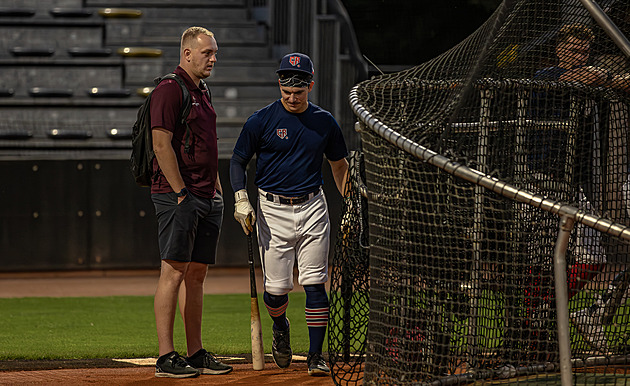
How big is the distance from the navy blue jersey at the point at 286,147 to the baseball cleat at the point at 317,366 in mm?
1142

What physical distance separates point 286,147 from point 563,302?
9.45 ft

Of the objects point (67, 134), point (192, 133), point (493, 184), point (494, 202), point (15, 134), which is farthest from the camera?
point (67, 134)

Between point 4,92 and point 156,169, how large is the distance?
1077cm

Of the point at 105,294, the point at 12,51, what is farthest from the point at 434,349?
the point at 12,51

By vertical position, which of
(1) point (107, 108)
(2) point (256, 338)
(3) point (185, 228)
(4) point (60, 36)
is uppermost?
(4) point (60, 36)

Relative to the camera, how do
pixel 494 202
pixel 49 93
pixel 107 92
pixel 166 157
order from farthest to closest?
pixel 107 92 → pixel 49 93 → pixel 166 157 → pixel 494 202

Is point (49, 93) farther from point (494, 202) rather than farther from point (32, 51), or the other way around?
point (494, 202)

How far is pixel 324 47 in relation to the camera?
47.5 ft

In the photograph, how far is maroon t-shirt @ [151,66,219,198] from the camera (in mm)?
6156

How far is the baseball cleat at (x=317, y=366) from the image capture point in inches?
247

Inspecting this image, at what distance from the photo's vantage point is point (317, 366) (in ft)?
20.6

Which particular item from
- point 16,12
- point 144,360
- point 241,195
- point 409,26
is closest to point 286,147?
point 241,195

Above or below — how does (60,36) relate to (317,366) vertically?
above

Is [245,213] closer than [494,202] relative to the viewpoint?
No
